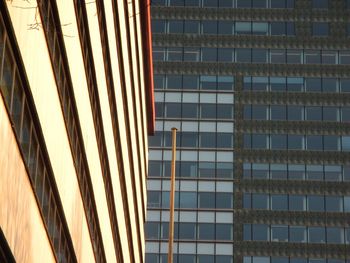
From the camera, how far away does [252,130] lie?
10219 centimetres

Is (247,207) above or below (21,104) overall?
below

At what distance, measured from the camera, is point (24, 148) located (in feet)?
71.7

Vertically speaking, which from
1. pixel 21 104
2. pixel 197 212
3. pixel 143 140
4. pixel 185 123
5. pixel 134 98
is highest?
pixel 21 104

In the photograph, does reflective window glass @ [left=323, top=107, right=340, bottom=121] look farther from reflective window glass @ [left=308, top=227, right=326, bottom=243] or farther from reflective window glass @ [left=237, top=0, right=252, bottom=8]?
reflective window glass @ [left=237, top=0, right=252, bottom=8]

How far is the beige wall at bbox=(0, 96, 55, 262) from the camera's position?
64.1 ft

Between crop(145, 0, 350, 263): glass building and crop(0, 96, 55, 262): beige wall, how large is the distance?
2905 inches

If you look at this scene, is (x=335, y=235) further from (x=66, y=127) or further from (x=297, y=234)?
(x=66, y=127)

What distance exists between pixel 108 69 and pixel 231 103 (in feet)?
224

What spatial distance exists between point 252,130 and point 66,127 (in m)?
75.7

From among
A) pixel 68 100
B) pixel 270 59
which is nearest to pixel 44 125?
pixel 68 100

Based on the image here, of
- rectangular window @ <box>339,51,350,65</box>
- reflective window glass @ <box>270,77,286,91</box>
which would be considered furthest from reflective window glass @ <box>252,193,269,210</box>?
rectangular window @ <box>339,51,350,65</box>

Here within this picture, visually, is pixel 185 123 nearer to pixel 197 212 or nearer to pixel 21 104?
pixel 197 212

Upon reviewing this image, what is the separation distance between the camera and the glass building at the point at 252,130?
321 feet

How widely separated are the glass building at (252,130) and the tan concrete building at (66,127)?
50.8 m
